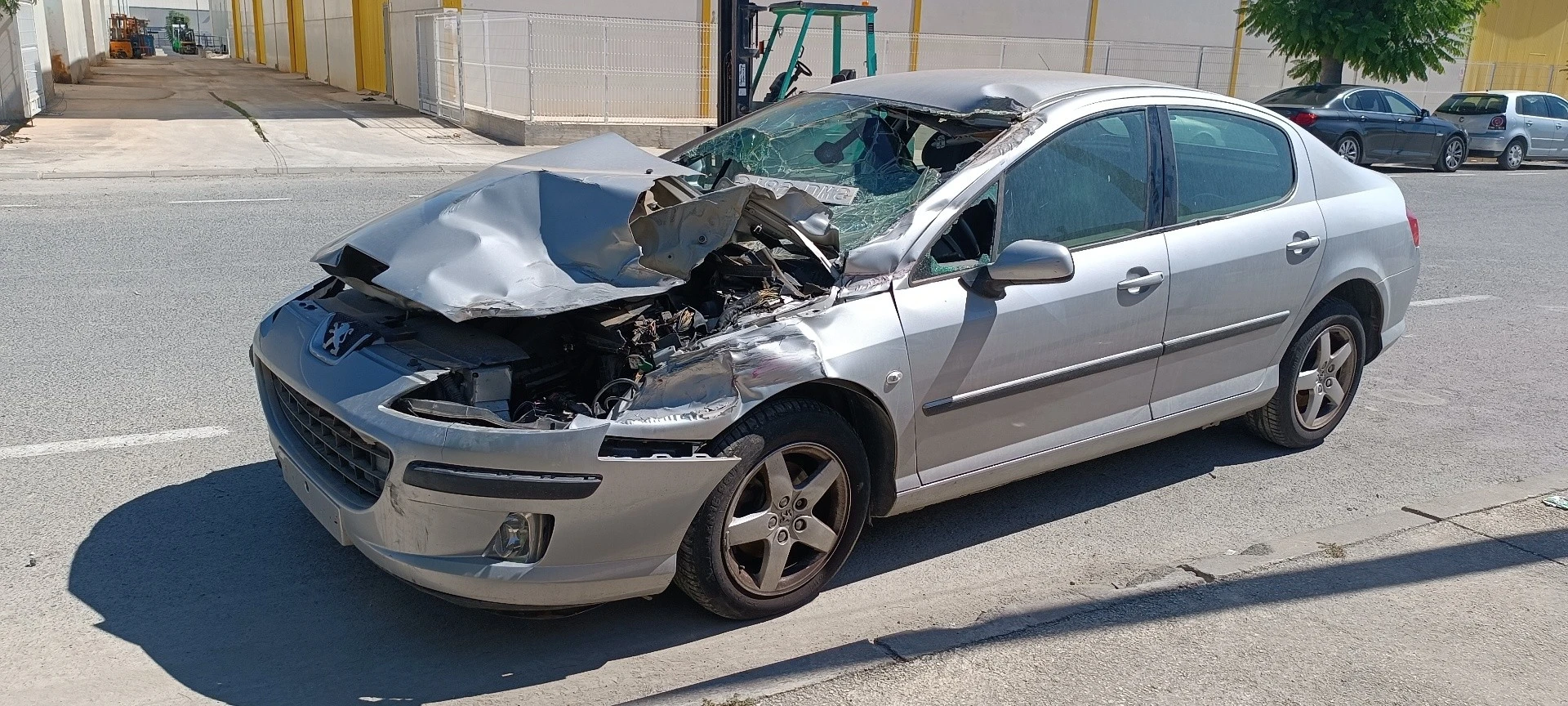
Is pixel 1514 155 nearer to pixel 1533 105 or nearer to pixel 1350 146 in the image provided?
pixel 1533 105

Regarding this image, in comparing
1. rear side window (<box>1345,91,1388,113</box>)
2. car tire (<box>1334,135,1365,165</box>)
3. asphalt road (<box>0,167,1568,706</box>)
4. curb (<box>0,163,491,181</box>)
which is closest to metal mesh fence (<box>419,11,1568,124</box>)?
curb (<box>0,163,491,181</box>)

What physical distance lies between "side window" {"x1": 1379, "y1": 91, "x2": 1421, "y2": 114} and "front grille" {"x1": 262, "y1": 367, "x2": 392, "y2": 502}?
20.7 metres

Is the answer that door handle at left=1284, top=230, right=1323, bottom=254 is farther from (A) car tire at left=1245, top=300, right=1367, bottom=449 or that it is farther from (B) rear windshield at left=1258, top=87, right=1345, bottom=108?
(B) rear windshield at left=1258, top=87, right=1345, bottom=108

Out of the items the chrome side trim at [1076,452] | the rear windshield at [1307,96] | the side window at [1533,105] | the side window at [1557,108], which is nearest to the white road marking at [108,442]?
the chrome side trim at [1076,452]

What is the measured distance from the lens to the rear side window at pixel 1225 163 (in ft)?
15.3

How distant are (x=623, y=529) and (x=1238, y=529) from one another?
2.61 metres

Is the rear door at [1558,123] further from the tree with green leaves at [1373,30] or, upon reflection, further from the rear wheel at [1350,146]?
the rear wheel at [1350,146]

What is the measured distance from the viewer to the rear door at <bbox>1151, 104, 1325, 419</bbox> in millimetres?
4527

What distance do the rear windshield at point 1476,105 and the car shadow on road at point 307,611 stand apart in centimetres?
2280

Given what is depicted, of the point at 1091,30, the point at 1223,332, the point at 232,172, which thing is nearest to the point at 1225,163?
the point at 1223,332

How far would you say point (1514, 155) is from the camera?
22.8 metres

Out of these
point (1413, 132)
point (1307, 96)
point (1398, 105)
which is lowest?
point (1413, 132)

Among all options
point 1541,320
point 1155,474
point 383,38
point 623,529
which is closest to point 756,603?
point 623,529

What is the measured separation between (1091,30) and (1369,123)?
7.17 meters
